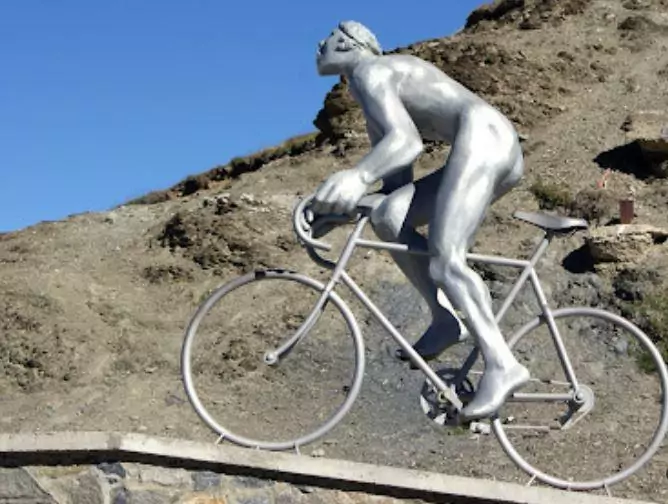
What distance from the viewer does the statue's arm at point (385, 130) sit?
238 inches

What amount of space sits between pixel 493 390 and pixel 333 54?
2.10 metres

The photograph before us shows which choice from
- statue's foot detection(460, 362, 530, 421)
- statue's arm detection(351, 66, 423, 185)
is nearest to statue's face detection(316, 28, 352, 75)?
statue's arm detection(351, 66, 423, 185)

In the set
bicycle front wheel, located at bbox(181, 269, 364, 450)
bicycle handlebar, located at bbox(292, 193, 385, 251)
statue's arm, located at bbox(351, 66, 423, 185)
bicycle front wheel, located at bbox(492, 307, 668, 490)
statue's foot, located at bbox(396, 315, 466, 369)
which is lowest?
bicycle front wheel, located at bbox(492, 307, 668, 490)

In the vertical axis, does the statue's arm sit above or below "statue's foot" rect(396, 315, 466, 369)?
above

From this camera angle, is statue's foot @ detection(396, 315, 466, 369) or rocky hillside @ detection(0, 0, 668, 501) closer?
statue's foot @ detection(396, 315, 466, 369)

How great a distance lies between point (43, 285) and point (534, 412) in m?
9.42

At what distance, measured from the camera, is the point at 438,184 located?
6152 mm

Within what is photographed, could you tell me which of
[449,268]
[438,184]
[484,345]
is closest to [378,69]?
[438,184]

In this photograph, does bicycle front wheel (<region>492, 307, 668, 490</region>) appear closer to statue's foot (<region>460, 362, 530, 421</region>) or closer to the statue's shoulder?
statue's foot (<region>460, 362, 530, 421</region>)

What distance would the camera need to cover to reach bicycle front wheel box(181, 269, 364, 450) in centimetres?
1464

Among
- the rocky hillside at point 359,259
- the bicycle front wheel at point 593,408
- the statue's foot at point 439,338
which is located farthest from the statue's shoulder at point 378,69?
the rocky hillside at point 359,259

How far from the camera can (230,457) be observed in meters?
5.29

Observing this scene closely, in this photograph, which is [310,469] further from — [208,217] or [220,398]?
[208,217]

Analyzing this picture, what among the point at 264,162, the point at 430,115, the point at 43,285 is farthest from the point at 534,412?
the point at 264,162
